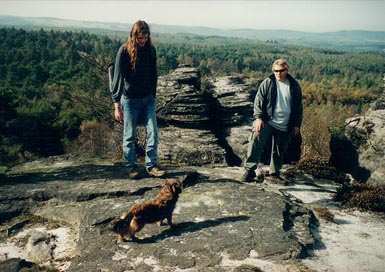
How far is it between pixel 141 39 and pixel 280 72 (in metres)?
2.45

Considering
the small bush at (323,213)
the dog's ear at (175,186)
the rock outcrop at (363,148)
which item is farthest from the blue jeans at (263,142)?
the rock outcrop at (363,148)

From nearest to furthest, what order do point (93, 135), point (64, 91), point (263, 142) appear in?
point (263, 142) → point (64, 91) → point (93, 135)

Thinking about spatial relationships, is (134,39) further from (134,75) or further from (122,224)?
(122,224)

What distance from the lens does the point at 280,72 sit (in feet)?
18.8

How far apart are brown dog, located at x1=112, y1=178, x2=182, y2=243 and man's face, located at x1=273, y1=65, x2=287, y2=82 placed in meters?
2.79

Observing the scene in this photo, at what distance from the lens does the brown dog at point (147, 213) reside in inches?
164

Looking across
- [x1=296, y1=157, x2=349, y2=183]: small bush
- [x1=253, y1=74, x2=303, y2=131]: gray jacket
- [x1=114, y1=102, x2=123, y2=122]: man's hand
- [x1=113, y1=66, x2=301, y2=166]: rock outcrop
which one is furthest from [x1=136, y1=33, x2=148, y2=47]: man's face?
[x1=296, y1=157, x2=349, y2=183]: small bush

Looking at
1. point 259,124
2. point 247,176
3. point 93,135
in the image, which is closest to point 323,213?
point 247,176

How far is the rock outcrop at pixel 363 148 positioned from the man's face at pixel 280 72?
358 cm

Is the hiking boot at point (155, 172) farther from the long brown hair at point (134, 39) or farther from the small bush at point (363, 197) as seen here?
the small bush at point (363, 197)

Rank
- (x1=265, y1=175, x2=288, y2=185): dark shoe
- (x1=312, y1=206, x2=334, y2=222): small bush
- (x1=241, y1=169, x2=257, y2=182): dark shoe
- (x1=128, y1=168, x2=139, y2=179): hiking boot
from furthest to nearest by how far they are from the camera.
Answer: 1. (x1=265, y1=175, x2=288, y2=185): dark shoe
2. (x1=241, y1=169, x2=257, y2=182): dark shoe
3. (x1=128, y1=168, x2=139, y2=179): hiking boot
4. (x1=312, y1=206, x2=334, y2=222): small bush

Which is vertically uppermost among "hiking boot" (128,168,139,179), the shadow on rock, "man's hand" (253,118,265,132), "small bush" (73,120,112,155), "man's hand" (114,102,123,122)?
"man's hand" (114,102,123,122)

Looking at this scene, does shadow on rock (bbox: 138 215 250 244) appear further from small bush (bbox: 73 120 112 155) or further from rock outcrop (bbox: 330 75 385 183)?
small bush (bbox: 73 120 112 155)

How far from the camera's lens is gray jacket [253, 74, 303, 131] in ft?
19.2
